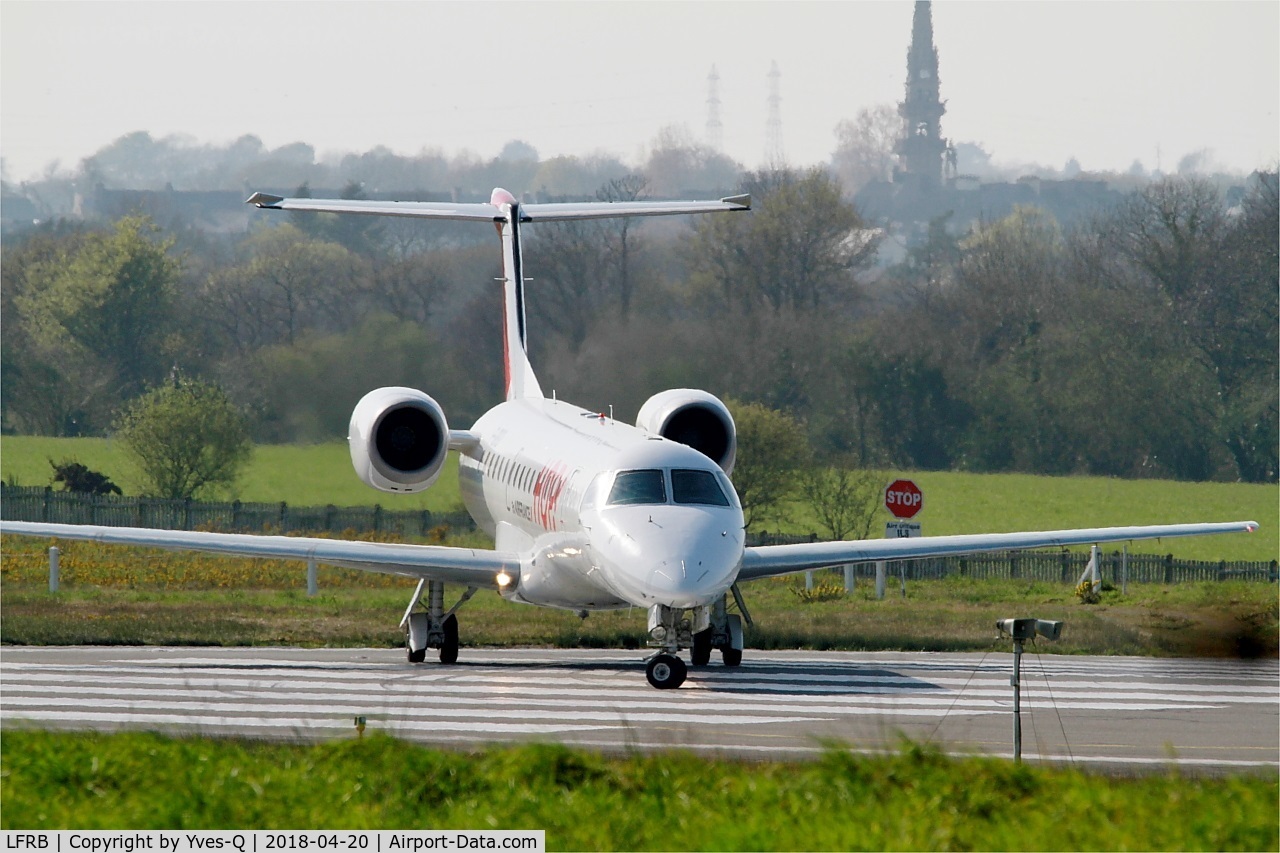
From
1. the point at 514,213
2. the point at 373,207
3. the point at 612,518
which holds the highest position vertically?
the point at 514,213

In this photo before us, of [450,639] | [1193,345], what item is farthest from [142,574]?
[1193,345]

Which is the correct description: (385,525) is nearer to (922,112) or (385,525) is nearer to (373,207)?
(373,207)

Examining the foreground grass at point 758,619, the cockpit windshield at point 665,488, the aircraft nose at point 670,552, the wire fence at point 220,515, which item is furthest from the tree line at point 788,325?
the aircraft nose at point 670,552

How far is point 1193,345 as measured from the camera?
56125 millimetres

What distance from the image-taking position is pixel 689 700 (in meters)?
16.8

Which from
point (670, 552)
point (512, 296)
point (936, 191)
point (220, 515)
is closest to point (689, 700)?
point (670, 552)

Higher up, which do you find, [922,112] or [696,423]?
[922,112]

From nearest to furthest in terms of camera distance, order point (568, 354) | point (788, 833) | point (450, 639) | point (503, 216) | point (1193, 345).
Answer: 1. point (788, 833)
2. point (450, 639)
3. point (503, 216)
4. point (568, 354)
5. point (1193, 345)

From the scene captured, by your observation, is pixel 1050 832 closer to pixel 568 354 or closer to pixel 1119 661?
pixel 1119 661

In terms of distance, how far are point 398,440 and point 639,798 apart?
14478mm

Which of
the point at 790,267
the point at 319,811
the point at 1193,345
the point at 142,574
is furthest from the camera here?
the point at 1193,345

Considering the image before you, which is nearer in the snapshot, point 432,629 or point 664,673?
point 664,673

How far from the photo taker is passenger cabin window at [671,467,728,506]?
17.9 m

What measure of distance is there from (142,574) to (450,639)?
1593cm
